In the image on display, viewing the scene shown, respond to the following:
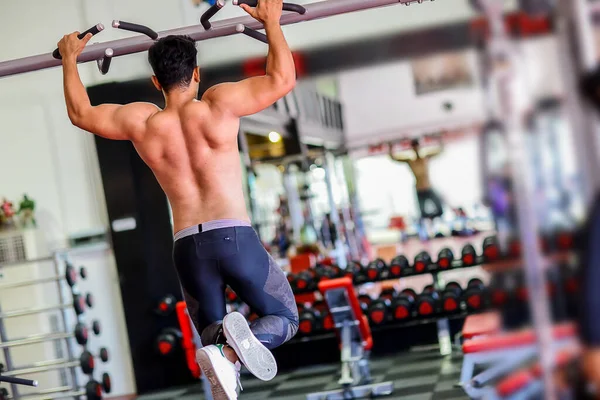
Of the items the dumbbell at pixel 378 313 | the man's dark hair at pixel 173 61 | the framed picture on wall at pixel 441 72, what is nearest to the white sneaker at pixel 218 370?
the man's dark hair at pixel 173 61

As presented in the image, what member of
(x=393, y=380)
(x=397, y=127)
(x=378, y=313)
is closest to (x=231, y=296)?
(x=378, y=313)

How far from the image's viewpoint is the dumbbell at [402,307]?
628cm

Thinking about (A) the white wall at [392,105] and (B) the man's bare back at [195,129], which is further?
(A) the white wall at [392,105]

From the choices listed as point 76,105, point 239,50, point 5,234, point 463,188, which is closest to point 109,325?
point 5,234

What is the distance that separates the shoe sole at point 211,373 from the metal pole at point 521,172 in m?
1.69

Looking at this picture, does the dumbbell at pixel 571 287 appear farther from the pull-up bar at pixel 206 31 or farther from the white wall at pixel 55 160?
the white wall at pixel 55 160

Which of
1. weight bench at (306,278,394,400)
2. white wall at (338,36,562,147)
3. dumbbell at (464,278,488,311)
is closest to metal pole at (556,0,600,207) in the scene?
weight bench at (306,278,394,400)

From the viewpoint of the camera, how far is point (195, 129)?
2.90 m

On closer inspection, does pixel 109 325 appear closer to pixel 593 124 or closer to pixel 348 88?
pixel 348 88

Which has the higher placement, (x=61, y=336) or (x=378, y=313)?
(x=61, y=336)

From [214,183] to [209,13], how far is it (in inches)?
27.1

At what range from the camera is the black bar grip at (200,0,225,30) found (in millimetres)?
3089

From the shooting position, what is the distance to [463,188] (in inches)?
265

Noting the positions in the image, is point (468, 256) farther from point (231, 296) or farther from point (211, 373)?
point (211, 373)
